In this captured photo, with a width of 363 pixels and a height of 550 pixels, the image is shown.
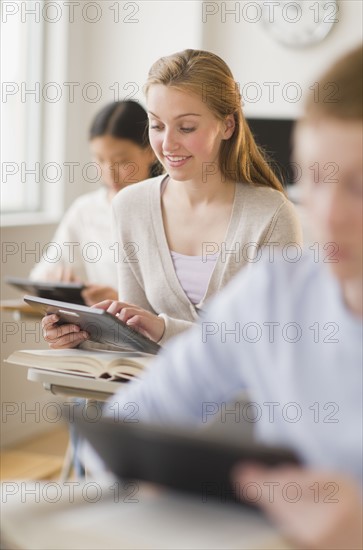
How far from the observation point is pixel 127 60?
4.59 m

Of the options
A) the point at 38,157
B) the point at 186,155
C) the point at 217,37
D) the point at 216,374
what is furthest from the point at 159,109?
the point at 217,37

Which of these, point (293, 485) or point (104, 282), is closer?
point (293, 485)

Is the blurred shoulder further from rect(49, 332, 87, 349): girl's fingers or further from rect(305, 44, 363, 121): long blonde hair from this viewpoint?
rect(305, 44, 363, 121): long blonde hair

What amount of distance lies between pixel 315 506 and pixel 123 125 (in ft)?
8.15

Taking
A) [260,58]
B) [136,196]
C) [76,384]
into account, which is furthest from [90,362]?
[260,58]

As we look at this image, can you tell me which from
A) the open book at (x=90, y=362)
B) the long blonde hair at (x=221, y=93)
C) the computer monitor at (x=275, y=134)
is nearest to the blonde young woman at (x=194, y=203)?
the long blonde hair at (x=221, y=93)

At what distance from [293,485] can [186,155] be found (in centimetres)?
151

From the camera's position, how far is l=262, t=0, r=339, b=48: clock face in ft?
16.1

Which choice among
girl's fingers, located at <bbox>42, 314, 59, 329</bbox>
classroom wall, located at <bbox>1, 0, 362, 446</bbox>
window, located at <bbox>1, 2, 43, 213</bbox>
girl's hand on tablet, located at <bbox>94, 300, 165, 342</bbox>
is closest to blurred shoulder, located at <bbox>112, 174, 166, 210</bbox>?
girl's hand on tablet, located at <bbox>94, 300, 165, 342</bbox>

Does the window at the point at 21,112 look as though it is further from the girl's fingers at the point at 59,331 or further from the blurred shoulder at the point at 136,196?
the girl's fingers at the point at 59,331

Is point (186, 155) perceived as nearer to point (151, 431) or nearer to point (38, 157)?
point (151, 431)

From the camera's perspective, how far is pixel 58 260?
3.53 metres

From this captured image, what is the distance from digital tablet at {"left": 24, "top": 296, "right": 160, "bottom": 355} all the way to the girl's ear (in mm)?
709

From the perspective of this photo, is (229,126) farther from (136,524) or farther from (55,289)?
(136,524)
